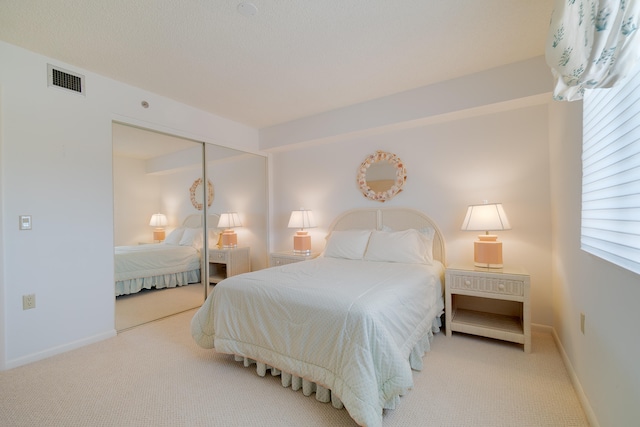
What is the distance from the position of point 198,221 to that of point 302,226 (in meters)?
1.34

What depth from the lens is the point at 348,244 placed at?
3.24m

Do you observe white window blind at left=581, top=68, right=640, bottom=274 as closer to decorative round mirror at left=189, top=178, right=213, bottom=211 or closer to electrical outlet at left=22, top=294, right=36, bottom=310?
decorative round mirror at left=189, top=178, right=213, bottom=211

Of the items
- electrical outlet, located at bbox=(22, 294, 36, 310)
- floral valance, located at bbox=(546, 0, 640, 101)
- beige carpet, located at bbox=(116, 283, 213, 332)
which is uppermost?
floral valance, located at bbox=(546, 0, 640, 101)

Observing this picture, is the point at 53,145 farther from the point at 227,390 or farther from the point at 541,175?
the point at 541,175

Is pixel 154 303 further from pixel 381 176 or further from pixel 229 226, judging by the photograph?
pixel 381 176

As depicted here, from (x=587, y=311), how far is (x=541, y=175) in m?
1.53

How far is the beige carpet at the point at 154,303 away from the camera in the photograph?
2.87 metres

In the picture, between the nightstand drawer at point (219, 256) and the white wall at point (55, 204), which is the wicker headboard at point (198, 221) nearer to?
the nightstand drawer at point (219, 256)

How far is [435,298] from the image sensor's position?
97.8 inches

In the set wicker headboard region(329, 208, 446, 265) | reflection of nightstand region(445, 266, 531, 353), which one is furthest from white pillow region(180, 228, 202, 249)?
reflection of nightstand region(445, 266, 531, 353)

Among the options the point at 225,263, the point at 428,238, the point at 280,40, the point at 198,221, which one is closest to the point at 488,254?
the point at 428,238

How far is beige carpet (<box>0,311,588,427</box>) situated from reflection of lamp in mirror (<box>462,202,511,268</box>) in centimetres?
73

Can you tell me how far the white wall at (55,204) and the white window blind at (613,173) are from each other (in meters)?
3.68

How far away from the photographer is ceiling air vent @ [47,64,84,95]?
2391mm
